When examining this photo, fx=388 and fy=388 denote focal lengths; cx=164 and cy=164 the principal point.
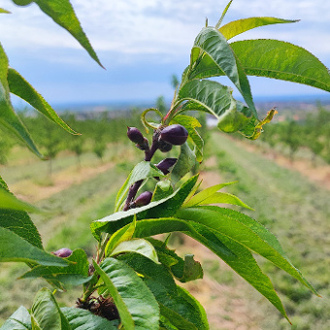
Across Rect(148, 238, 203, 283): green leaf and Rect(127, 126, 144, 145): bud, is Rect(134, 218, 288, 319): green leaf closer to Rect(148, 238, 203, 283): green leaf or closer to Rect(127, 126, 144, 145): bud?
Rect(148, 238, 203, 283): green leaf

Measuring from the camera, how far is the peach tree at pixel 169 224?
46 cm

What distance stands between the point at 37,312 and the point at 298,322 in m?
4.57

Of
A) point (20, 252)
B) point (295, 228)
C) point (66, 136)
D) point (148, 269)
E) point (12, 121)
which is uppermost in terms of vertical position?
point (12, 121)

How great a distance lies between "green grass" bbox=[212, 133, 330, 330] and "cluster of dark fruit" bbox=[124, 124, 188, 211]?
439 cm

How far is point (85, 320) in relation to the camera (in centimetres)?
57

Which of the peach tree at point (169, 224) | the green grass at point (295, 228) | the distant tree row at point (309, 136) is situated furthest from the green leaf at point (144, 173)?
the distant tree row at point (309, 136)

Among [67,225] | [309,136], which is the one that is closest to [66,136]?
[67,225]

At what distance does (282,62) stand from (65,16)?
Answer: 319mm

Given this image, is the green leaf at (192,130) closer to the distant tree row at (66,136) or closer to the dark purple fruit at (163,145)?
the dark purple fruit at (163,145)

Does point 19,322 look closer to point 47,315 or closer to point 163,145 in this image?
point 47,315

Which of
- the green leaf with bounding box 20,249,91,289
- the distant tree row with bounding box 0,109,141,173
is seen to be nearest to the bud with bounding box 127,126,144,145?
the green leaf with bounding box 20,249,91,289

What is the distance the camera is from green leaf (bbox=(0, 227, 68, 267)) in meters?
0.40

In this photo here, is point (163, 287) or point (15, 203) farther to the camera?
point (163, 287)

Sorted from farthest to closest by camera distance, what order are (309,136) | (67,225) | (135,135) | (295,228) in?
(309,136) < (67,225) < (295,228) < (135,135)
